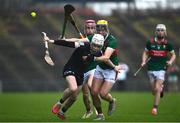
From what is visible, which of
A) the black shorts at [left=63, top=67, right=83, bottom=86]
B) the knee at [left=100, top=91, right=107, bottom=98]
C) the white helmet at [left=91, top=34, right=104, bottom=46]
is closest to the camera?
the white helmet at [left=91, top=34, right=104, bottom=46]

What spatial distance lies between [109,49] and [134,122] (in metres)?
2.12

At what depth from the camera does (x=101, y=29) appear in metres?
19.2

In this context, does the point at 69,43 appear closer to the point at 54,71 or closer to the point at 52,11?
the point at 54,71

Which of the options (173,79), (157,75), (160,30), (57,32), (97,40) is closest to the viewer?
(97,40)

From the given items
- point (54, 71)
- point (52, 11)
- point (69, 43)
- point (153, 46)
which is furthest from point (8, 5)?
point (69, 43)

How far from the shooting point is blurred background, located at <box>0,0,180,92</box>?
51.1 meters

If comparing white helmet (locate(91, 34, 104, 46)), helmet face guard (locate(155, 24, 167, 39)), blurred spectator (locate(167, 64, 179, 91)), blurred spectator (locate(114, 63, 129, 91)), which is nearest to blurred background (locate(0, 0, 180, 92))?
blurred spectator (locate(114, 63, 129, 91))

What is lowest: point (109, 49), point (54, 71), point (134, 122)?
point (54, 71)

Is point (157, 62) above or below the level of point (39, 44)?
above

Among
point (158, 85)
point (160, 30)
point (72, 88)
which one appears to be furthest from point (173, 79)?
point (72, 88)

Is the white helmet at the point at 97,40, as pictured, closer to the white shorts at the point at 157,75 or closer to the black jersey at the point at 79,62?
the black jersey at the point at 79,62

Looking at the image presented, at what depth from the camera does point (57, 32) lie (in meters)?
53.7

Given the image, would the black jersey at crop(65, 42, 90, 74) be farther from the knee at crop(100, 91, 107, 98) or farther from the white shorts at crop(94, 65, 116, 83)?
the knee at crop(100, 91, 107, 98)

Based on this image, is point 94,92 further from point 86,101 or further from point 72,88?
point 86,101
